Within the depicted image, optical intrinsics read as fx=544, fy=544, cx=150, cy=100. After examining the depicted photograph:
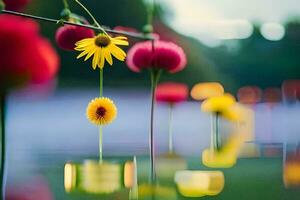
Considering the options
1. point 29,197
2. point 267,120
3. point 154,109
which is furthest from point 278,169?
point 29,197

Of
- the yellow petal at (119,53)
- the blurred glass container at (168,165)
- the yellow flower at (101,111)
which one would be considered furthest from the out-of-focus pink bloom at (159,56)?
the blurred glass container at (168,165)

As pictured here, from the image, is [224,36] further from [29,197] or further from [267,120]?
[29,197]

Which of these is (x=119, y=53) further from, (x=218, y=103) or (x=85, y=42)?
(x=218, y=103)

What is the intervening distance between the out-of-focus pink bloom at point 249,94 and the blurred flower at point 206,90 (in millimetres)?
51

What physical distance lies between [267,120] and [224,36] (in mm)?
252

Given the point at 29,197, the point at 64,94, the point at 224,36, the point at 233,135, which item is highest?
the point at 224,36

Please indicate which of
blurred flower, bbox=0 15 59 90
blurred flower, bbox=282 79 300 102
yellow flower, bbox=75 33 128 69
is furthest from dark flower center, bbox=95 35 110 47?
blurred flower, bbox=282 79 300 102

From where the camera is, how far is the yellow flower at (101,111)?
1.43m

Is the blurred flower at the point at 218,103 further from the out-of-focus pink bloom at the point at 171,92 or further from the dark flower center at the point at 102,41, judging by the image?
the dark flower center at the point at 102,41

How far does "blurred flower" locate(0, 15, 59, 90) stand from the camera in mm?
1362

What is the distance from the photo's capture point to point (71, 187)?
1441 millimetres

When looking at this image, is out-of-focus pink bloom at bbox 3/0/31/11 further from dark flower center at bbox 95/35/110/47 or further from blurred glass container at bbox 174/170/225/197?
blurred glass container at bbox 174/170/225/197

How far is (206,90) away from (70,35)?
15.3 inches

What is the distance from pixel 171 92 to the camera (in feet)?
4.80
